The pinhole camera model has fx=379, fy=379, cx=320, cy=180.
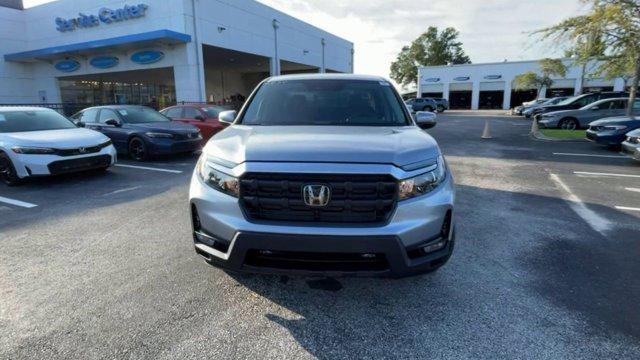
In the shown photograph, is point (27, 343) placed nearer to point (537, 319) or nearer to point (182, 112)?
point (537, 319)

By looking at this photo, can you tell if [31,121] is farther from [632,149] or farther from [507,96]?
[507,96]

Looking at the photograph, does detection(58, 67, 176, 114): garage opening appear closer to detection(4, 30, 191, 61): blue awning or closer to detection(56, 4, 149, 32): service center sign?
detection(4, 30, 191, 61): blue awning

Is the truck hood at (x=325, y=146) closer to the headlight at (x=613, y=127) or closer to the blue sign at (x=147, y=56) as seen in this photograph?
the headlight at (x=613, y=127)

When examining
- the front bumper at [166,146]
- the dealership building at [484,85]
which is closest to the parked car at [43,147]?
the front bumper at [166,146]

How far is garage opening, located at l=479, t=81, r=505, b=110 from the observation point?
162ft

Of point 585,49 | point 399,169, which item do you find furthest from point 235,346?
point 585,49

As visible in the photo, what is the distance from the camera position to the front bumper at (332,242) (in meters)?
2.42

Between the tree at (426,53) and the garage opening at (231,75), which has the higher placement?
the tree at (426,53)

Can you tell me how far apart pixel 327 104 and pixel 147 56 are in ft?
70.9

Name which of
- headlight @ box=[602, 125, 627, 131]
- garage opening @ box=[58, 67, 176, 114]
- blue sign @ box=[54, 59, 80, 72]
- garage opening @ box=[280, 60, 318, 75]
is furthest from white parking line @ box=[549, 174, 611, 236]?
A: garage opening @ box=[280, 60, 318, 75]

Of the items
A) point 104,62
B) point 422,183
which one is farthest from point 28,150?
point 104,62

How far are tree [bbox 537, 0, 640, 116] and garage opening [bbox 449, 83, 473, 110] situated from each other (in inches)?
1456

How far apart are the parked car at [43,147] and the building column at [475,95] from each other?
5007cm

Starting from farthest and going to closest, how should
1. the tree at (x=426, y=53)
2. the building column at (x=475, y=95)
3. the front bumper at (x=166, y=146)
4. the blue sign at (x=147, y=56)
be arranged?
the tree at (x=426, y=53) → the building column at (x=475, y=95) → the blue sign at (x=147, y=56) → the front bumper at (x=166, y=146)
